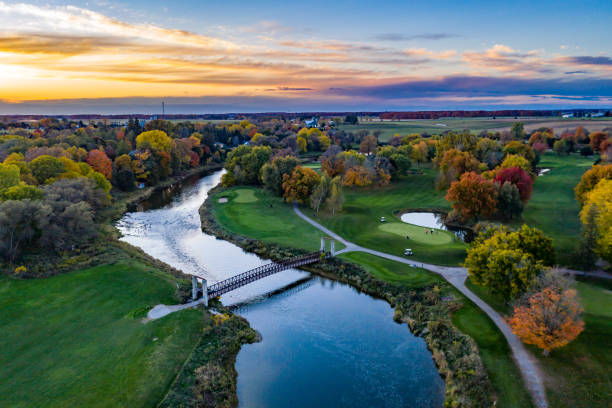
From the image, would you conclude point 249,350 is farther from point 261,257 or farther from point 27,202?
point 27,202

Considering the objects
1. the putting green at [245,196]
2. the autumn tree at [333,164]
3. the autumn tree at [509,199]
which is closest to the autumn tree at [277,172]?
the putting green at [245,196]

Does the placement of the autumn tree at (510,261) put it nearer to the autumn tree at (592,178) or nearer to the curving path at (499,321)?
the curving path at (499,321)

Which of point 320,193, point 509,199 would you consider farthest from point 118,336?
point 509,199

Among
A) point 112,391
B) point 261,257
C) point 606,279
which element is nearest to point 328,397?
point 112,391

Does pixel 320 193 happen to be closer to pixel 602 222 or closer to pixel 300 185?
pixel 300 185

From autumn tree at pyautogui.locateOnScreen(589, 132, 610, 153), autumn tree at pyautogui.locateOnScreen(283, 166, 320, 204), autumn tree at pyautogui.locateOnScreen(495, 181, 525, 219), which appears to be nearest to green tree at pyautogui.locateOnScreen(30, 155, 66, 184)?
autumn tree at pyautogui.locateOnScreen(283, 166, 320, 204)

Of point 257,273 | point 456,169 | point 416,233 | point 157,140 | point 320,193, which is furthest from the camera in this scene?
point 157,140

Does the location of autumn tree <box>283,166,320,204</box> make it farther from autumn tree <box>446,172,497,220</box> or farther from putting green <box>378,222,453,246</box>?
autumn tree <box>446,172,497,220</box>
